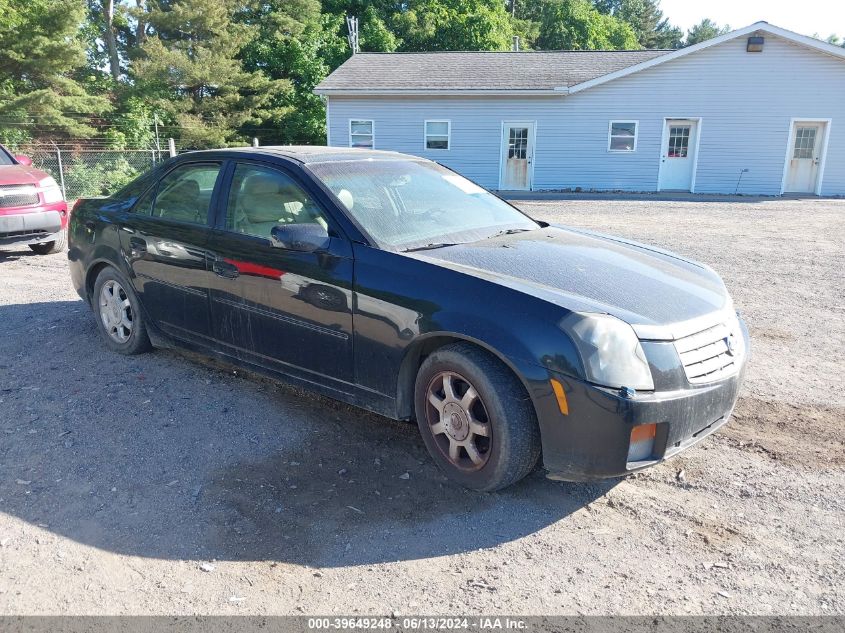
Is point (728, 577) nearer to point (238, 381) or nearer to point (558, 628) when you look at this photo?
point (558, 628)

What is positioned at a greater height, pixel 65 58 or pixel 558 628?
pixel 65 58

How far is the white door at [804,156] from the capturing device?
20875mm

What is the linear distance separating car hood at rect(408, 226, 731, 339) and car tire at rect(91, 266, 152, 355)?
8.71 ft

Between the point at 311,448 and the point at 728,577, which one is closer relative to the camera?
the point at 728,577

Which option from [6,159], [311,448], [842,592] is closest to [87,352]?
[311,448]

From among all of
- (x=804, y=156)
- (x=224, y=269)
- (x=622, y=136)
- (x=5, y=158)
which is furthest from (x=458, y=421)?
(x=804, y=156)

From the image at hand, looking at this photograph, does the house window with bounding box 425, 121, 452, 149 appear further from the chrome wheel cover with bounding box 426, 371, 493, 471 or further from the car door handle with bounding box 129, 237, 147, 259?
the chrome wheel cover with bounding box 426, 371, 493, 471

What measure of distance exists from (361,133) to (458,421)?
2059cm

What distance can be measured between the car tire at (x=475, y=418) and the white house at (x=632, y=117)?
19.5m

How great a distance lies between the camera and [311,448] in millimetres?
3904

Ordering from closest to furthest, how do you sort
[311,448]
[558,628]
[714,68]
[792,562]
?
[558,628] → [792,562] → [311,448] → [714,68]

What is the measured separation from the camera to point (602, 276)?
3564mm

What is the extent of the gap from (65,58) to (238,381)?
23446 mm

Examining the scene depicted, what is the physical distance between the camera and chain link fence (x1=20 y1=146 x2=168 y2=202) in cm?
1853
